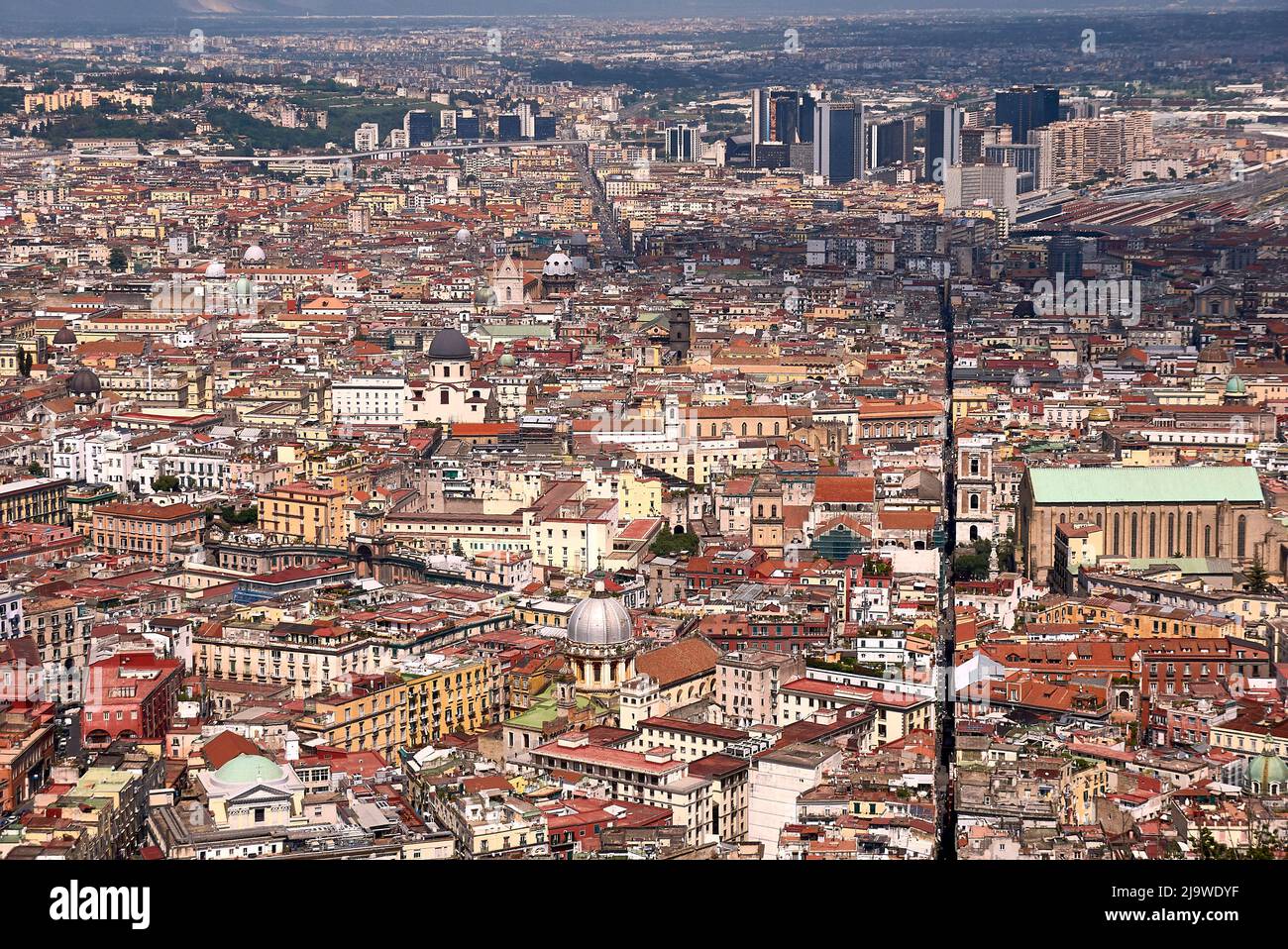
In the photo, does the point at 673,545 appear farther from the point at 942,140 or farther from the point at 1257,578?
the point at 942,140

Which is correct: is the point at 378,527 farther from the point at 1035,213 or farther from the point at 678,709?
the point at 1035,213

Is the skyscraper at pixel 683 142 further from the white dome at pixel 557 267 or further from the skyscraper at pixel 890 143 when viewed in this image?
the white dome at pixel 557 267

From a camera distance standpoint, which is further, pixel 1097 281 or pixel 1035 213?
pixel 1035 213

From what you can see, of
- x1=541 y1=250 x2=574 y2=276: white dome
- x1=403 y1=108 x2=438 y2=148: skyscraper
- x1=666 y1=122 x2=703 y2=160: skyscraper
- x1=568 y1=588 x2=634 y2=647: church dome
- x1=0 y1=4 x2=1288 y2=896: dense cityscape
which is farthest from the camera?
x1=403 y1=108 x2=438 y2=148: skyscraper

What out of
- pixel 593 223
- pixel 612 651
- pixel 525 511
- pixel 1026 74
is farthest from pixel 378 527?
pixel 1026 74

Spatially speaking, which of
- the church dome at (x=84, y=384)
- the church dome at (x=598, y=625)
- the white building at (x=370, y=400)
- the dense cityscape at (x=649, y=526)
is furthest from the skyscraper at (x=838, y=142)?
the church dome at (x=598, y=625)

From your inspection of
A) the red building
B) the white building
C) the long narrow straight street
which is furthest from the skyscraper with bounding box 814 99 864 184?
the red building

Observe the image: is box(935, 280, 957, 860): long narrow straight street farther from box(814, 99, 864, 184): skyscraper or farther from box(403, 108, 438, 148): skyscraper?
box(403, 108, 438, 148): skyscraper
